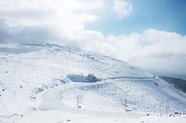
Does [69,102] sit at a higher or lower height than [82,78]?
lower

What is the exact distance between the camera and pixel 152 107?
52.2 metres

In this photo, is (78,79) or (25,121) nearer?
(25,121)

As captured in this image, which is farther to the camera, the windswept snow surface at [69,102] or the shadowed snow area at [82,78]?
the shadowed snow area at [82,78]

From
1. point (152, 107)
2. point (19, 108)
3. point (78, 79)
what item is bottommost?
point (152, 107)

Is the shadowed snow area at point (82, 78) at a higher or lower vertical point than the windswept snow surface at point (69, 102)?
higher

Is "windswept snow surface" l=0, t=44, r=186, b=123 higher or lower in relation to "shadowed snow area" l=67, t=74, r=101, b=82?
lower

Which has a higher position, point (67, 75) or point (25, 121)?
point (67, 75)

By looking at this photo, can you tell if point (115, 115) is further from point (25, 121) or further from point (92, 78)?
point (92, 78)

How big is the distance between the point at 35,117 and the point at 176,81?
14219 centimetres

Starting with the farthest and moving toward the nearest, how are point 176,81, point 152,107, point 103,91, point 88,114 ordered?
point 176,81 < point 103,91 < point 152,107 < point 88,114

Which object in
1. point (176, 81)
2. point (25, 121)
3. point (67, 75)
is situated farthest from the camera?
point (176, 81)

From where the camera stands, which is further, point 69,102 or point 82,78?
point 82,78

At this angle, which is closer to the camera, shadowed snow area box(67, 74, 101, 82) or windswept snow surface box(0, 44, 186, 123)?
windswept snow surface box(0, 44, 186, 123)

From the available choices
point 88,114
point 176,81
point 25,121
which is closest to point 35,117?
point 25,121
